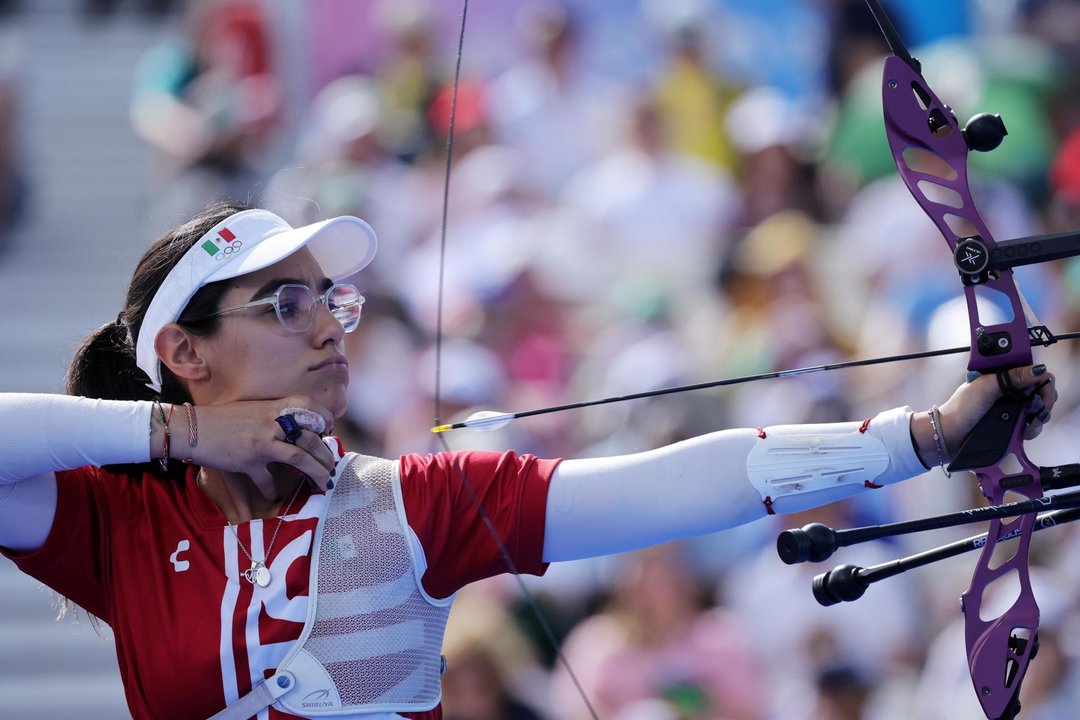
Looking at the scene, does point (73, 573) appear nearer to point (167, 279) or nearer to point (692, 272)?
point (167, 279)

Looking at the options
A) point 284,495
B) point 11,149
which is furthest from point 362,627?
point 11,149

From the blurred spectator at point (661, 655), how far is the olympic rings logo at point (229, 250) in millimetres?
1862

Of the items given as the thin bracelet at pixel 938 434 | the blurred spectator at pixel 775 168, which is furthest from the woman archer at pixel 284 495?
the blurred spectator at pixel 775 168

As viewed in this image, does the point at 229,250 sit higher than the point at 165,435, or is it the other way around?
the point at 229,250

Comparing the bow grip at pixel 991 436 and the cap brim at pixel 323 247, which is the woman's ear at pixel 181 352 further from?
the bow grip at pixel 991 436

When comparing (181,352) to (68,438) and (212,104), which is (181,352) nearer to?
(68,438)

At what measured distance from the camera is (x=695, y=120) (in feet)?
18.7

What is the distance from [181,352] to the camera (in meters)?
2.32

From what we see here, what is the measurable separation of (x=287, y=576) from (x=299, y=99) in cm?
504

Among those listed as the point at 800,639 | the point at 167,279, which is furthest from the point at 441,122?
the point at 167,279

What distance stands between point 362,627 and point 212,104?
495 cm

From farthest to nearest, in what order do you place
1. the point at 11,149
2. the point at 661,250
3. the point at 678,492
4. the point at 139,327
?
the point at 11,149 < the point at 661,250 < the point at 139,327 < the point at 678,492

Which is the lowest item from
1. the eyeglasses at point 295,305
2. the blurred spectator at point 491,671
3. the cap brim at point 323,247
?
the blurred spectator at point 491,671

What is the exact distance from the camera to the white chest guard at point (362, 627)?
2.05 m
